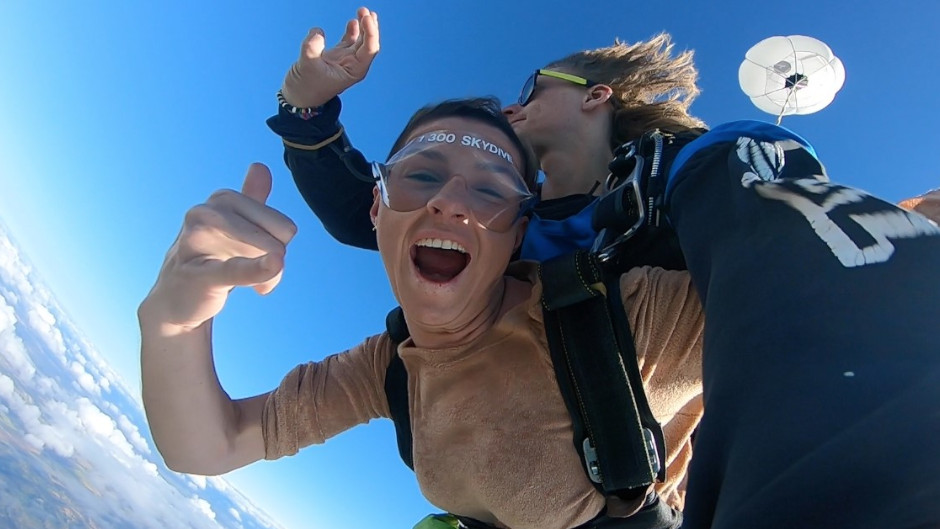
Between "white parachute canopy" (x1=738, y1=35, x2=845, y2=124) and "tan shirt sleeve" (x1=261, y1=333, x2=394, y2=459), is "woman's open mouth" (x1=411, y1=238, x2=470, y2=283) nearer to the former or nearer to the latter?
"tan shirt sleeve" (x1=261, y1=333, x2=394, y2=459)

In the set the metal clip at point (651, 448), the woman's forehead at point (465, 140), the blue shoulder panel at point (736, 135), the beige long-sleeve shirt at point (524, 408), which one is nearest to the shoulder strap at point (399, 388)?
the beige long-sleeve shirt at point (524, 408)

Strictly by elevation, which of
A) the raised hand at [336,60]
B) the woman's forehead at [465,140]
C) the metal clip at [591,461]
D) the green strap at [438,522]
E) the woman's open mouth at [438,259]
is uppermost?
the raised hand at [336,60]

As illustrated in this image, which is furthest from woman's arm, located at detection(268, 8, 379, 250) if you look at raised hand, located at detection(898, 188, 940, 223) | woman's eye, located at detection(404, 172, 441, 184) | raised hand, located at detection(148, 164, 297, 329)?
raised hand, located at detection(898, 188, 940, 223)

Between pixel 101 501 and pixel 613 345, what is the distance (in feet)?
243

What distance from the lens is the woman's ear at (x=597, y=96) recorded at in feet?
8.61

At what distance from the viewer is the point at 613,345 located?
4.23 feet

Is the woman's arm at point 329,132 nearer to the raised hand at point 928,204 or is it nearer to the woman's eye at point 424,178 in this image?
the woman's eye at point 424,178

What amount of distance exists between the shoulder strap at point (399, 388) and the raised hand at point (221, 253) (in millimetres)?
564

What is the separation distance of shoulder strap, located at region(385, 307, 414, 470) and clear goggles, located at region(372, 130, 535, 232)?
15.6 inches

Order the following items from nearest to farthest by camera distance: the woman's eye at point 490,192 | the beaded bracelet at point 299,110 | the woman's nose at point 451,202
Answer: the woman's nose at point 451,202
the woman's eye at point 490,192
the beaded bracelet at point 299,110

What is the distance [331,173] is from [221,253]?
1.46m

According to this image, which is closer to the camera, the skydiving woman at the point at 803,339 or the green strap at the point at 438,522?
the skydiving woman at the point at 803,339

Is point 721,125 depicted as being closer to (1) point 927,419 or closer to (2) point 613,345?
(2) point 613,345

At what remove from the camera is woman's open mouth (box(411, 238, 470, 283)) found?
1585mm
